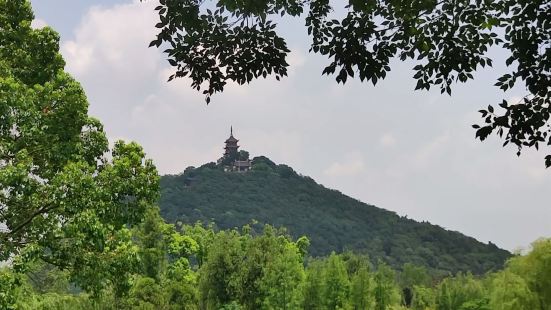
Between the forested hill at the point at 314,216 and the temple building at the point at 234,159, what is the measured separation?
2950 millimetres

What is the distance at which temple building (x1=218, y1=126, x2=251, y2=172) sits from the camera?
506 ft

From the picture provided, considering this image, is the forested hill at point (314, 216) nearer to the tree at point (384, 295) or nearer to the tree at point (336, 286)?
the tree at point (384, 295)

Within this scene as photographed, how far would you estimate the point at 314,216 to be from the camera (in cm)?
13275

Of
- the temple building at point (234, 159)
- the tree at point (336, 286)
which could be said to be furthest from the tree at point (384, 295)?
the temple building at point (234, 159)

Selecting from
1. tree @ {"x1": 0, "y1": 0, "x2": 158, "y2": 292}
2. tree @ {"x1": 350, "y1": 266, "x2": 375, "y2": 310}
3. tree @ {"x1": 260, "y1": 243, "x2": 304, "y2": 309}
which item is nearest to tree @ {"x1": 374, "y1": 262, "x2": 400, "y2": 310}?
tree @ {"x1": 350, "y1": 266, "x2": 375, "y2": 310}

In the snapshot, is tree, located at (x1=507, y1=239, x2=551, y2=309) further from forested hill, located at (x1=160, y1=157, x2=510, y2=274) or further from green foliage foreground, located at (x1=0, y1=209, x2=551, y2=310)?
forested hill, located at (x1=160, y1=157, x2=510, y2=274)

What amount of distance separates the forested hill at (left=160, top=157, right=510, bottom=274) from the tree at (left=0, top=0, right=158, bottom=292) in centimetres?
9692

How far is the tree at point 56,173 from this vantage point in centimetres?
1046

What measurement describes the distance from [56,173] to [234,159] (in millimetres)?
146518

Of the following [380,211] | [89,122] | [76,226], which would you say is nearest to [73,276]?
→ [76,226]

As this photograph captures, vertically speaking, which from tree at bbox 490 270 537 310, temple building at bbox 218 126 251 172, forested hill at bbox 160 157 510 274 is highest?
temple building at bbox 218 126 251 172

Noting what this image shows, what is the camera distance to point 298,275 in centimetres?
3319

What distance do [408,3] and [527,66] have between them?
1.03 metres

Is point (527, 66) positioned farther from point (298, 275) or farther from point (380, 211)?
point (380, 211)
